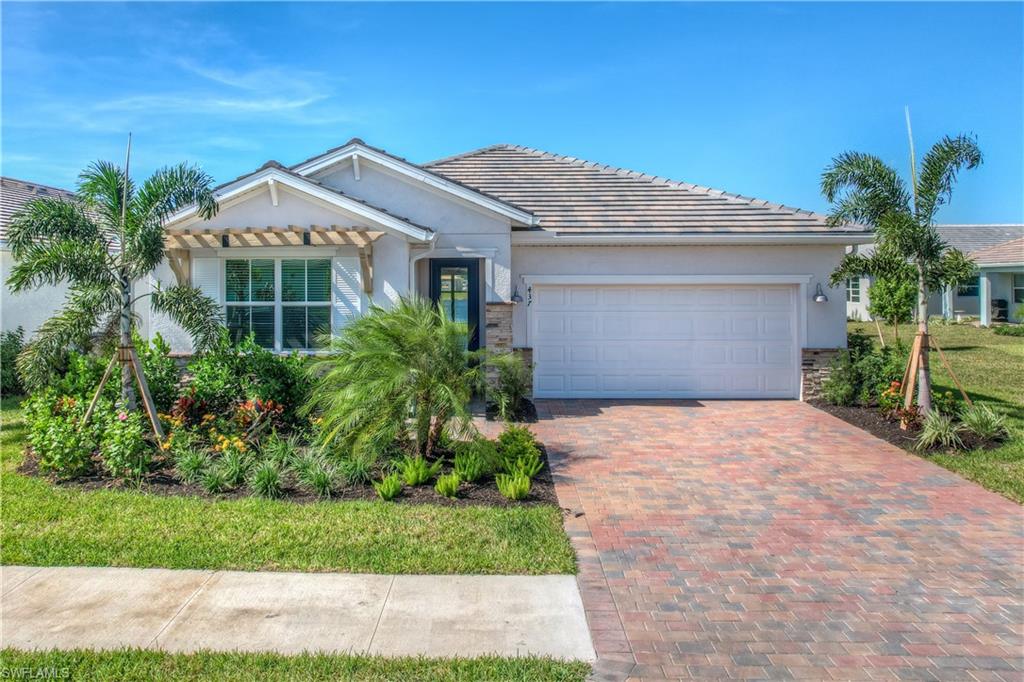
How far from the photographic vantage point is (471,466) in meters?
7.56

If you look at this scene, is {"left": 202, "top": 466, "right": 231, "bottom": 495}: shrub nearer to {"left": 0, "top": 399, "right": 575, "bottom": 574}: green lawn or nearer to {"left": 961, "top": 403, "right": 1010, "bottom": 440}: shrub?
{"left": 0, "top": 399, "right": 575, "bottom": 574}: green lawn

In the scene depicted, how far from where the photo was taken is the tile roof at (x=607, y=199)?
43.7 feet

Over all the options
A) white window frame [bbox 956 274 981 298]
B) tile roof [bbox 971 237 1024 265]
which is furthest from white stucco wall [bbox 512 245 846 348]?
white window frame [bbox 956 274 981 298]

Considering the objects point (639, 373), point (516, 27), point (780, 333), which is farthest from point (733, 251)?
point (516, 27)

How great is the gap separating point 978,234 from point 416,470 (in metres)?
43.5

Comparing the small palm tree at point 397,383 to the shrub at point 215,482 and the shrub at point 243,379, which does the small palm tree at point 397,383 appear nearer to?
the shrub at point 215,482

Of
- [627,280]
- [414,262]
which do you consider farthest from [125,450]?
[627,280]

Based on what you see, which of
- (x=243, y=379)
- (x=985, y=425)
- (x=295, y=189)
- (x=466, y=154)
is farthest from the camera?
(x=466, y=154)

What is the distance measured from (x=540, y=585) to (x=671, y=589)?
985 mm

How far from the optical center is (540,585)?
200 inches

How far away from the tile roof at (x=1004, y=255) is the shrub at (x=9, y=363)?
33.5 meters

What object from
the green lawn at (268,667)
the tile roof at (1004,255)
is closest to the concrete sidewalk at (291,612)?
the green lawn at (268,667)

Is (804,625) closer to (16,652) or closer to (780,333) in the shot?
(16,652)

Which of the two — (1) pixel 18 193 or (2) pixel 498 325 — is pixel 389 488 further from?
(1) pixel 18 193
